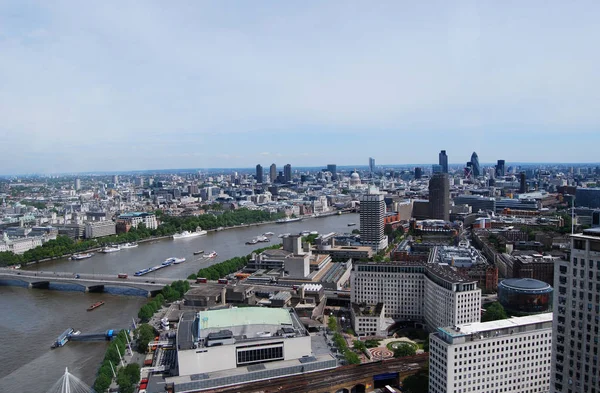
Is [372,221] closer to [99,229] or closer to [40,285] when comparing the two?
[40,285]

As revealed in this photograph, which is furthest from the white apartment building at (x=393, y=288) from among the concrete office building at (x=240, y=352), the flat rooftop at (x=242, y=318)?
the concrete office building at (x=240, y=352)

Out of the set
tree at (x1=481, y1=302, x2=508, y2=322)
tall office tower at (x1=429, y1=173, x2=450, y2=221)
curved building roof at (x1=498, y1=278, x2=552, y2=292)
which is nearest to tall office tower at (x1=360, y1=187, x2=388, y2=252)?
tall office tower at (x1=429, y1=173, x2=450, y2=221)

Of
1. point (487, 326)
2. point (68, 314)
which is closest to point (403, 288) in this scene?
point (487, 326)

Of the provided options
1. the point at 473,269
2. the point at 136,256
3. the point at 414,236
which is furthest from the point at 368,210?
the point at 136,256

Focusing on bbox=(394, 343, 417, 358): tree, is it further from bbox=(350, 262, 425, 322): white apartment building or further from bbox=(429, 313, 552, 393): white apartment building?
bbox=(350, 262, 425, 322): white apartment building

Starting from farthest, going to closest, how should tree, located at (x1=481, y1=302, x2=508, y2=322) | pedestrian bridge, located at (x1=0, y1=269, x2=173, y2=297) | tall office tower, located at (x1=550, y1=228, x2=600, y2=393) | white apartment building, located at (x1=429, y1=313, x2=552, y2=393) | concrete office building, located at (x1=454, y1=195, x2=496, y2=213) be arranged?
1. concrete office building, located at (x1=454, y1=195, x2=496, y2=213)
2. pedestrian bridge, located at (x1=0, y1=269, x2=173, y2=297)
3. tree, located at (x1=481, y1=302, x2=508, y2=322)
4. white apartment building, located at (x1=429, y1=313, x2=552, y2=393)
5. tall office tower, located at (x1=550, y1=228, x2=600, y2=393)

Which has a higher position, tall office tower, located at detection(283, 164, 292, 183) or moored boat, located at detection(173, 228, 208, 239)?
tall office tower, located at detection(283, 164, 292, 183)

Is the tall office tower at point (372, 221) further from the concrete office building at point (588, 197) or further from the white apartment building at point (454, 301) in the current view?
the concrete office building at point (588, 197)
